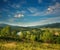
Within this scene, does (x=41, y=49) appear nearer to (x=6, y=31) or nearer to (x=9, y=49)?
(x=9, y=49)

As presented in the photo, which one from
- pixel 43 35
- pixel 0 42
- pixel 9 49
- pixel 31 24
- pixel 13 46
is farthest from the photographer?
pixel 31 24

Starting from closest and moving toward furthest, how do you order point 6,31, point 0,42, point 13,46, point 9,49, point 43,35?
point 9,49, point 13,46, point 0,42, point 43,35, point 6,31

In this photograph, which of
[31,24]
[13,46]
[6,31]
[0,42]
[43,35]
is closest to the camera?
[13,46]

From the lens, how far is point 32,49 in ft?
28.0

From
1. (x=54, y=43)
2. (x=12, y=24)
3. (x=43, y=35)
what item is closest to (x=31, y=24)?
(x=12, y=24)

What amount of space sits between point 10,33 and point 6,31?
46 centimetres

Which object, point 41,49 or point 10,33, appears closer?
point 41,49

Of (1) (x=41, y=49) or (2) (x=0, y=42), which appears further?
(2) (x=0, y=42)

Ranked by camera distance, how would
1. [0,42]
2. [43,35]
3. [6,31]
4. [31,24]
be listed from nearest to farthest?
1. [0,42]
2. [43,35]
3. [6,31]
4. [31,24]

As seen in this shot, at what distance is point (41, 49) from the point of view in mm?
8578

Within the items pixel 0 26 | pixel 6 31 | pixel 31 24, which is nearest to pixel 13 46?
pixel 6 31

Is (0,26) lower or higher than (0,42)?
higher

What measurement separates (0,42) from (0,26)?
446 cm

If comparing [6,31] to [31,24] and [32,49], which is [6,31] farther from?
[32,49]
